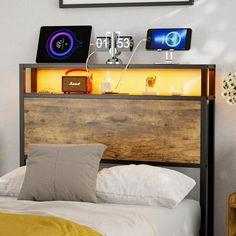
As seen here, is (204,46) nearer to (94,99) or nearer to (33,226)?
(94,99)

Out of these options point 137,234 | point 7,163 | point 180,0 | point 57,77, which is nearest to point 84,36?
point 57,77

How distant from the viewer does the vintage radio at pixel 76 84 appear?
174 inches

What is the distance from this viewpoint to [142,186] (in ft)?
12.8

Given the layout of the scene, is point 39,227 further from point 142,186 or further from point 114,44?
point 114,44

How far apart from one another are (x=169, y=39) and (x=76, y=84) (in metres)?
0.67

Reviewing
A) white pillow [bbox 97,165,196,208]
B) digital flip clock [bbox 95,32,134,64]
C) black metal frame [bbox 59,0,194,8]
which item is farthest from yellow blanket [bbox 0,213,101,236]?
black metal frame [bbox 59,0,194,8]

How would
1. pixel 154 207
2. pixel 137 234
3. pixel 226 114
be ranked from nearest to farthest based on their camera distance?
pixel 137 234
pixel 154 207
pixel 226 114

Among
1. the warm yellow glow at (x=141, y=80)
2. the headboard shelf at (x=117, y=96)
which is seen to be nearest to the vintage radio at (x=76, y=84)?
the headboard shelf at (x=117, y=96)

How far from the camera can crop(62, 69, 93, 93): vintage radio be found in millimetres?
4426

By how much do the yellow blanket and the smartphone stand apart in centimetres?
154

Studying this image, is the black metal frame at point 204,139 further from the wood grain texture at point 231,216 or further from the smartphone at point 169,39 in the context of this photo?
the wood grain texture at point 231,216

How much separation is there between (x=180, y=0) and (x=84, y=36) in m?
0.68

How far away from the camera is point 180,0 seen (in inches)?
172

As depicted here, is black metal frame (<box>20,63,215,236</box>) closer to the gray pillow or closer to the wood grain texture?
the wood grain texture
